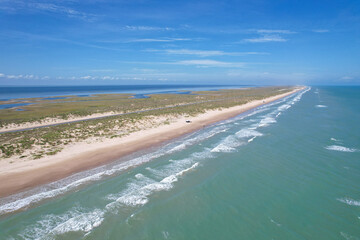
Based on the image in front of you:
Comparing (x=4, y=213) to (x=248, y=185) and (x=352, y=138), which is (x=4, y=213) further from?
(x=352, y=138)

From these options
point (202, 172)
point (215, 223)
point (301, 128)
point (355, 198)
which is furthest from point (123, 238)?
point (301, 128)

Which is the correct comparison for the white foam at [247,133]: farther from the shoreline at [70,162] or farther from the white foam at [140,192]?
the white foam at [140,192]

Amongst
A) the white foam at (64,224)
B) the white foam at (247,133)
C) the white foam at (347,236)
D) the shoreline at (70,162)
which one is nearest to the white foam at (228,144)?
the white foam at (247,133)

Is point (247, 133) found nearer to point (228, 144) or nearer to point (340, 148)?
point (228, 144)

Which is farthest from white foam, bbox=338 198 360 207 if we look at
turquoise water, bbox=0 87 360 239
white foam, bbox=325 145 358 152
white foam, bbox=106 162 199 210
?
white foam, bbox=106 162 199 210

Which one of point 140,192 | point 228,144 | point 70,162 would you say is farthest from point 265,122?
point 70,162
